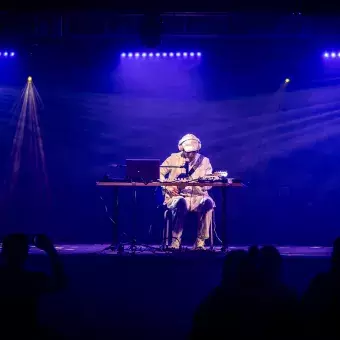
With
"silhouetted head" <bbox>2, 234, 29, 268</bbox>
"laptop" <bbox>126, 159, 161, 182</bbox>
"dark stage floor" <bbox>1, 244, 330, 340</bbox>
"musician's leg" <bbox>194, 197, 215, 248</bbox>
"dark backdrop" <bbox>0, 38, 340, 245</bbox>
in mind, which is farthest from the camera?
"dark backdrop" <bbox>0, 38, 340, 245</bbox>

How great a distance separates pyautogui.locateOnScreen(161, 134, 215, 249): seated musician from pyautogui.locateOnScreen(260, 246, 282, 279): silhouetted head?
4543mm

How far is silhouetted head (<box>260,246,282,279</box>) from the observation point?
3772 mm

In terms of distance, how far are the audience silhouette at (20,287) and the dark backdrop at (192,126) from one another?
7.08 meters

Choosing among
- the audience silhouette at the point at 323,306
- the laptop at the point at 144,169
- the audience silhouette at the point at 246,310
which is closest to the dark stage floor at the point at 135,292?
the audience silhouette at the point at 323,306

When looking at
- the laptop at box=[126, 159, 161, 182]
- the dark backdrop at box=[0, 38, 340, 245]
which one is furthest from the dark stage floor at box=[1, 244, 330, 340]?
the dark backdrop at box=[0, 38, 340, 245]

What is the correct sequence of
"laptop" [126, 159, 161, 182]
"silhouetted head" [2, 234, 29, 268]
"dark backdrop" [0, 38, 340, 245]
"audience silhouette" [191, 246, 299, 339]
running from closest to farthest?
"audience silhouette" [191, 246, 299, 339] → "silhouetted head" [2, 234, 29, 268] → "laptop" [126, 159, 161, 182] → "dark backdrop" [0, 38, 340, 245]

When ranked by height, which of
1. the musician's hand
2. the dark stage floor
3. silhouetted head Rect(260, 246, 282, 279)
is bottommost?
the dark stage floor

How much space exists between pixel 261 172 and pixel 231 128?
1.04m

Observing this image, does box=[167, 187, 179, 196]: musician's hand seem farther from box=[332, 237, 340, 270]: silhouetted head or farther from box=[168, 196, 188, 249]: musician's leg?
box=[332, 237, 340, 270]: silhouetted head

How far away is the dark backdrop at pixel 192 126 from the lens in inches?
421

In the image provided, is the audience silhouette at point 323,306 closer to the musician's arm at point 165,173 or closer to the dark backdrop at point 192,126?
the musician's arm at point 165,173

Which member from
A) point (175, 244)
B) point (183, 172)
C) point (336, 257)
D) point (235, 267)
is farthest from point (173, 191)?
point (235, 267)

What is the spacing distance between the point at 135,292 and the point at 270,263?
2.23 m

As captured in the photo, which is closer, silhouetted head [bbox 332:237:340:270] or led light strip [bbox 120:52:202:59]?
silhouetted head [bbox 332:237:340:270]
